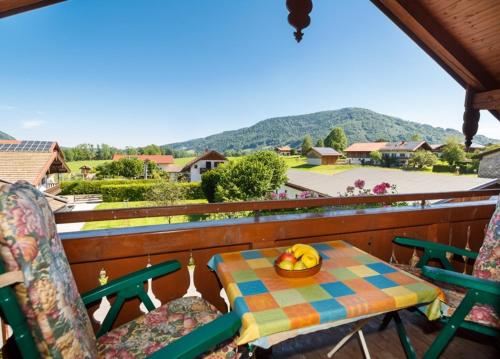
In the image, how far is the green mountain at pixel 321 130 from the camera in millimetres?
18250

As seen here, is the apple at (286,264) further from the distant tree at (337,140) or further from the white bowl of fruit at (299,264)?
the distant tree at (337,140)

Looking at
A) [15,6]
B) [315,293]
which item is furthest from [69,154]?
[315,293]

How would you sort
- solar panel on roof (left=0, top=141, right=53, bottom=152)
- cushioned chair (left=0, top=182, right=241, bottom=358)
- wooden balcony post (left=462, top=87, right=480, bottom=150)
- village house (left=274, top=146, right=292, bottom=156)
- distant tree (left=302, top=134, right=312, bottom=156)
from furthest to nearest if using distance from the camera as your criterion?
village house (left=274, top=146, right=292, bottom=156) → distant tree (left=302, top=134, right=312, bottom=156) → solar panel on roof (left=0, top=141, right=53, bottom=152) → wooden balcony post (left=462, top=87, right=480, bottom=150) → cushioned chair (left=0, top=182, right=241, bottom=358)

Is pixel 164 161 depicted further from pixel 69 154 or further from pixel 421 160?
pixel 421 160

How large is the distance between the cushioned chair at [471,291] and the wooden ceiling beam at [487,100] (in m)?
2.02

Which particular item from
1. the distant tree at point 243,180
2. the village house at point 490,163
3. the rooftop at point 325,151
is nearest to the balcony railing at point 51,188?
the distant tree at point 243,180

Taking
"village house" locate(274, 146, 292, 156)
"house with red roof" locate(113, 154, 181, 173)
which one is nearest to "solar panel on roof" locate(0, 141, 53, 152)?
"house with red roof" locate(113, 154, 181, 173)

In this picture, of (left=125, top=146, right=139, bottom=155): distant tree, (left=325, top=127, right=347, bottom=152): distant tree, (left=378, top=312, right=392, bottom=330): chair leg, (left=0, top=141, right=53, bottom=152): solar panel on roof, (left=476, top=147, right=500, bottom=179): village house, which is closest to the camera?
(left=378, top=312, right=392, bottom=330): chair leg

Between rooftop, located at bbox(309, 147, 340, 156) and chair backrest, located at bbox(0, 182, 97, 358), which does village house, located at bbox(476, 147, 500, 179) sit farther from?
rooftop, located at bbox(309, 147, 340, 156)

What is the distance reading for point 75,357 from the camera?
63 cm

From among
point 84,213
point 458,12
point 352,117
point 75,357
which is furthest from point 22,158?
point 352,117

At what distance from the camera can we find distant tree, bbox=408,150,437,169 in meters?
14.0

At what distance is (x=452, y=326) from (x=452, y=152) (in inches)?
589

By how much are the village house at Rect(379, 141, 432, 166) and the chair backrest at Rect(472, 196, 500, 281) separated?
1511 centimetres
